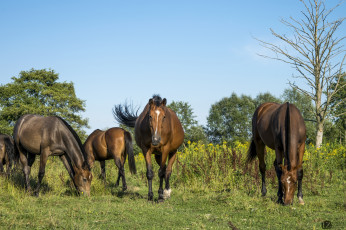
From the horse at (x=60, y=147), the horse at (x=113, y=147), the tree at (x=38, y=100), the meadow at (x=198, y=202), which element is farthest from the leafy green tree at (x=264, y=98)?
the horse at (x=60, y=147)

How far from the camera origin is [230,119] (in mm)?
57938

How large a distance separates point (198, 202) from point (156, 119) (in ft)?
7.05

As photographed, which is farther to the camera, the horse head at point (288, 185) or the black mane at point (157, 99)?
the black mane at point (157, 99)

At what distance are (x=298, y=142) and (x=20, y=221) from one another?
5380 millimetres

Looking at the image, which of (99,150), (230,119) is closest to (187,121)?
(230,119)

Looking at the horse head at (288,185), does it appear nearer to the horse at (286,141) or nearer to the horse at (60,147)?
the horse at (286,141)

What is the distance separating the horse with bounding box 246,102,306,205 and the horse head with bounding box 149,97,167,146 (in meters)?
2.49

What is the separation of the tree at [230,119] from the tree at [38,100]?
26.8 m

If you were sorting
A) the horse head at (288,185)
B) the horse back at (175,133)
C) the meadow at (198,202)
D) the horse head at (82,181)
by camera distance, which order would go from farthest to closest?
the horse head at (82,181) < the horse back at (175,133) < the horse head at (288,185) < the meadow at (198,202)

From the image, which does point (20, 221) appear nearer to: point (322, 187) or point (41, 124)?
point (41, 124)

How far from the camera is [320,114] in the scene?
16500 mm

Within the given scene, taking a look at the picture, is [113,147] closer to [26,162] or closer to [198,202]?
[26,162]

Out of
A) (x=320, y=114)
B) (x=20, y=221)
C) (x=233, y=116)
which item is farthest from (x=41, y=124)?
(x=233, y=116)

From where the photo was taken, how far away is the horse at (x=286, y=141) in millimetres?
6633
